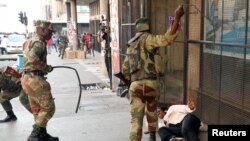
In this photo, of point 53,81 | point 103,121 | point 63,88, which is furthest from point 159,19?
point 53,81

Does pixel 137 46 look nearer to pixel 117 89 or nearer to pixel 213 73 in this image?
pixel 213 73

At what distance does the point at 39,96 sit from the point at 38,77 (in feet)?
0.90

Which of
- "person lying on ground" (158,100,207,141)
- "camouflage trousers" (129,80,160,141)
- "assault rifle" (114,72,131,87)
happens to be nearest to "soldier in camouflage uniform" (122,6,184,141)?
"camouflage trousers" (129,80,160,141)

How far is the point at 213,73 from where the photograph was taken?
5074mm

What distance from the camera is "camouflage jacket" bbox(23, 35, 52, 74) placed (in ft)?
16.5

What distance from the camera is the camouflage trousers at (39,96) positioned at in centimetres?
509

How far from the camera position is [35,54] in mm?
5039

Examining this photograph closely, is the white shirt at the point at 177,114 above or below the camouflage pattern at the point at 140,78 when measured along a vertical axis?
below

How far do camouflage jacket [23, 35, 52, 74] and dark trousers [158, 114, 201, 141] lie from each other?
6.51 ft

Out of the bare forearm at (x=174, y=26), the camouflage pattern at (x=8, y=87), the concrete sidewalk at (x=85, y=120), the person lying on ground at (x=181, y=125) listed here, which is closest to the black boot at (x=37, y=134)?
the concrete sidewalk at (x=85, y=120)

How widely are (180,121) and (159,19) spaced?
10.2 feet

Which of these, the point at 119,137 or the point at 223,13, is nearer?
the point at 223,13

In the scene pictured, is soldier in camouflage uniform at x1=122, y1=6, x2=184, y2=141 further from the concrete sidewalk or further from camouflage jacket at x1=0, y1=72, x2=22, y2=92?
camouflage jacket at x1=0, y1=72, x2=22, y2=92

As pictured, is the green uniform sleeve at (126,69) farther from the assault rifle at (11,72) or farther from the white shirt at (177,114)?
the assault rifle at (11,72)
